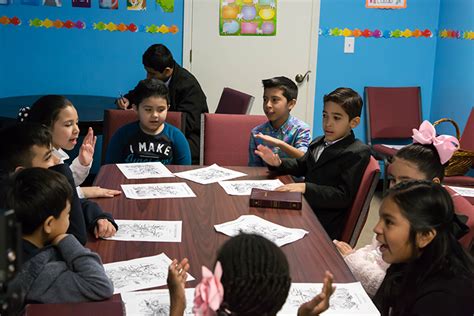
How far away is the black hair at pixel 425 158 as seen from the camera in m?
2.24

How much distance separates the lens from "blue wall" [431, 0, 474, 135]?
482 centimetres

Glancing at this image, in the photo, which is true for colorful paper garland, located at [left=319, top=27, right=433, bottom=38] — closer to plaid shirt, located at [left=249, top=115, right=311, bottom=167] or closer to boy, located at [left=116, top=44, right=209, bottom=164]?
boy, located at [left=116, top=44, right=209, bottom=164]

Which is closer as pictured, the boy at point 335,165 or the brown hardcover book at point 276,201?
the brown hardcover book at point 276,201

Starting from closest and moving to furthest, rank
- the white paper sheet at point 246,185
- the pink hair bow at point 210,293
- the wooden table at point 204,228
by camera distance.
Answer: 1. the pink hair bow at point 210,293
2. the wooden table at point 204,228
3. the white paper sheet at point 246,185

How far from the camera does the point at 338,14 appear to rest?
5.22 meters

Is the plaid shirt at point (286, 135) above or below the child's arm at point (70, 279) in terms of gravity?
above

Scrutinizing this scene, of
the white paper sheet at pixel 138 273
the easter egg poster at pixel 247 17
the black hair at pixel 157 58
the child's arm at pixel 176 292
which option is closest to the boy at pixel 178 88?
the black hair at pixel 157 58

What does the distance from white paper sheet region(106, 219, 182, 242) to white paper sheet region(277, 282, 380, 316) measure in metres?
0.50

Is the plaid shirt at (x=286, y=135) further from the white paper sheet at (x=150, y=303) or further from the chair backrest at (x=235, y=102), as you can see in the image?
the white paper sheet at (x=150, y=303)

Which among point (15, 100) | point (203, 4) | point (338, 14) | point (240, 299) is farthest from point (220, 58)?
point (240, 299)

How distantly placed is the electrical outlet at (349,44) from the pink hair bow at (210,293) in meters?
4.54

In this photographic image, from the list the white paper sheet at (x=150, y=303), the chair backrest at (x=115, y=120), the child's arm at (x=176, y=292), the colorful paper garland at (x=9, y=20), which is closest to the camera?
the child's arm at (x=176, y=292)

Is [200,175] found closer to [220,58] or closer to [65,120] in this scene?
[65,120]

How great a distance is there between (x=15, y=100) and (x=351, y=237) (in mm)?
3269
